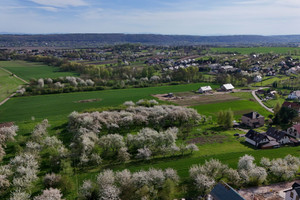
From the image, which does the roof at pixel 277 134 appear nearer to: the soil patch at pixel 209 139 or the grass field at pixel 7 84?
the soil patch at pixel 209 139

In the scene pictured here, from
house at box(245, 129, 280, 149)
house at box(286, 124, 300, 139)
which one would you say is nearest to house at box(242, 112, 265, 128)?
house at box(286, 124, 300, 139)

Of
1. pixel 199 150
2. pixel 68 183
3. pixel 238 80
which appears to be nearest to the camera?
pixel 68 183

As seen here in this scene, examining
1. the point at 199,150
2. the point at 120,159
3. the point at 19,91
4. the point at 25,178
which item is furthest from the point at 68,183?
the point at 19,91

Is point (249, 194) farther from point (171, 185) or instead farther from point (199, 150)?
point (199, 150)

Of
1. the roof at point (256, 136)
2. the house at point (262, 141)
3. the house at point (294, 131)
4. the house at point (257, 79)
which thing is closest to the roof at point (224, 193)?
the house at point (262, 141)

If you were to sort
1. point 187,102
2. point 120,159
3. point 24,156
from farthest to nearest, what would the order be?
point 187,102 → point 120,159 → point 24,156

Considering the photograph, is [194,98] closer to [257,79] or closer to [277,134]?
[277,134]

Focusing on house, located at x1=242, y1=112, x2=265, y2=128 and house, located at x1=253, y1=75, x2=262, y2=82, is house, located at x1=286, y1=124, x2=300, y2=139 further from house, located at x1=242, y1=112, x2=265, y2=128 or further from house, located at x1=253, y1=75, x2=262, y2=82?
house, located at x1=253, y1=75, x2=262, y2=82
